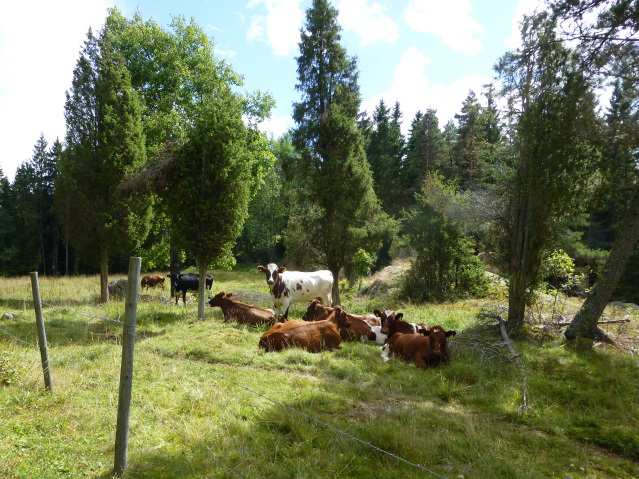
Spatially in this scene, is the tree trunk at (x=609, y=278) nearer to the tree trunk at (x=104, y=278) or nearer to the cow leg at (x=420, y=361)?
the cow leg at (x=420, y=361)

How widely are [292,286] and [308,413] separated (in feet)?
27.3

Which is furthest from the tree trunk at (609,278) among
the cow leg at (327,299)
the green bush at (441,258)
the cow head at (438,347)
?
the green bush at (441,258)

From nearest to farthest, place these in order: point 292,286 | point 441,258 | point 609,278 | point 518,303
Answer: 1. point 609,278
2. point 518,303
3. point 292,286
4. point 441,258

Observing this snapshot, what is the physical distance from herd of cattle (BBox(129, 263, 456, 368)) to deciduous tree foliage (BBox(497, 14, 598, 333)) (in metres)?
3.59

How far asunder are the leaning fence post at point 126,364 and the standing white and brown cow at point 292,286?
8.76 meters

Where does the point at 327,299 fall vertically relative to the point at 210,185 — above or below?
below

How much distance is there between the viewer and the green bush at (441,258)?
1819 cm

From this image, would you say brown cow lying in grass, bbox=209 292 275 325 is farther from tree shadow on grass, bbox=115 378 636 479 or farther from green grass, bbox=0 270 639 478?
tree shadow on grass, bbox=115 378 636 479

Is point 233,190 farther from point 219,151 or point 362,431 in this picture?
point 362,431

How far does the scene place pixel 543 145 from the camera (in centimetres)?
1073

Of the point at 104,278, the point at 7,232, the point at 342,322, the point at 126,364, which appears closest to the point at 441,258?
the point at 342,322

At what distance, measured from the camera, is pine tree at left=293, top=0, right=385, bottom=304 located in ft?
55.9

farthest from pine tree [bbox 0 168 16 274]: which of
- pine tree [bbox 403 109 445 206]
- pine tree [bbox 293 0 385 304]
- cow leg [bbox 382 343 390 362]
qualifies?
cow leg [bbox 382 343 390 362]

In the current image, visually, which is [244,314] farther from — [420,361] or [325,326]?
[420,361]
